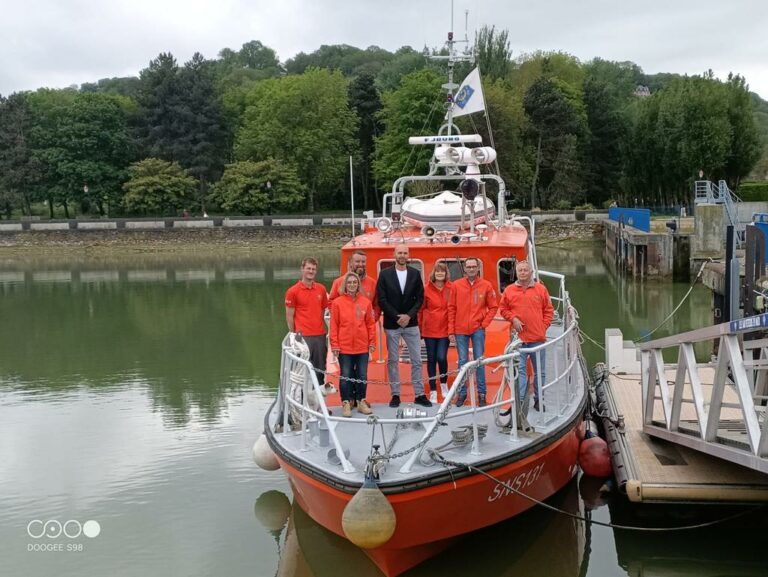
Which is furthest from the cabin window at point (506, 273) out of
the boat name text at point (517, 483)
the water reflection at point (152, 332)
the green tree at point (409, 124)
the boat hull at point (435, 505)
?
the green tree at point (409, 124)

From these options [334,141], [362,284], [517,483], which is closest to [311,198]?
[334,141]

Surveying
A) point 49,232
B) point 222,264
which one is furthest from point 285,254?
point 49,232

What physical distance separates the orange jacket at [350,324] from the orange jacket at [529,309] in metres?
1.40

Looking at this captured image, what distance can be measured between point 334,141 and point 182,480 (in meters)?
50.6

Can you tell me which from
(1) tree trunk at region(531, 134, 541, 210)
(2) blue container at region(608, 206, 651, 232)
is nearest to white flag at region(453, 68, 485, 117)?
(2) blue container at region(608, 206, 651, 232)

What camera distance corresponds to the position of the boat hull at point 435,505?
670 centimetres

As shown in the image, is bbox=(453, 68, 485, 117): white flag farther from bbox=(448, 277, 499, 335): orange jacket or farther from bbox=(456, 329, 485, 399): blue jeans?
bbox=(456, 329, 485, 399): blue jeans

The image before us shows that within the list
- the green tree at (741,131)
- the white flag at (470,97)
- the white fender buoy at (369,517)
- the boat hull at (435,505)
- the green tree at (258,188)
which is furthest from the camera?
the green tree at (258,188)

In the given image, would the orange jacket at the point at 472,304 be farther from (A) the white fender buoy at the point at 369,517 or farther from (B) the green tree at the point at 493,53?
(B) the green tree at the point at 493,53

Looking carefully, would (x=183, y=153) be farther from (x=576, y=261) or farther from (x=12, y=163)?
(x=576, y=261)

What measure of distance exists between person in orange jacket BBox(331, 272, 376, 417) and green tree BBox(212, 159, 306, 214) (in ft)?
155

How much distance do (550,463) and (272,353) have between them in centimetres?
1094

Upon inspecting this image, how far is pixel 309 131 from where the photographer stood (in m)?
58.9

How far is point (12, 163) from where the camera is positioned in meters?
59.1
